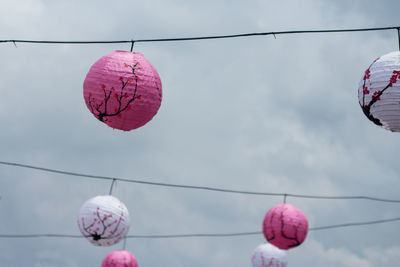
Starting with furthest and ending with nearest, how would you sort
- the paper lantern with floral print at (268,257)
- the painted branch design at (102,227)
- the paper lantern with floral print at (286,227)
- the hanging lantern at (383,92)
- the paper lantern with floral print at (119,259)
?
the paper lantern with floral print at (268,257) < the paper lantern with floral print at (119,259) < the paper lantern with floral print at (286,227) < the painted branch design at (102,227) < the hanging lantern at (383,92)

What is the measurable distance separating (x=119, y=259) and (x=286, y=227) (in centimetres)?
370

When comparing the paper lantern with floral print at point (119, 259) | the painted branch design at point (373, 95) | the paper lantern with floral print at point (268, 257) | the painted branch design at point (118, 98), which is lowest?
the painted branch design at point (118, 98)

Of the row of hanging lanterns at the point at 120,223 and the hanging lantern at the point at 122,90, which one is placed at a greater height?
the row of hanging lanterns at the point at 120,223

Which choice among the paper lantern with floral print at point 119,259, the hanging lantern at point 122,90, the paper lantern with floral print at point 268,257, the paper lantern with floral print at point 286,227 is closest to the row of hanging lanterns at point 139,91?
the hanging lantern at point 122,90

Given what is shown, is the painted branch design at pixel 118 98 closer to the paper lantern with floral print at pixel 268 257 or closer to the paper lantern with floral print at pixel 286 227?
the paper lantern with floral print at pixel 286 227

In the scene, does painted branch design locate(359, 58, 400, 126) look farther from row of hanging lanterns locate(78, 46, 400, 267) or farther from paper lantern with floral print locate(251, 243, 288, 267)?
paper lantern with floral print locate(251, 243, 288, 267)

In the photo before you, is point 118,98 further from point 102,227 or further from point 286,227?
point 286,227

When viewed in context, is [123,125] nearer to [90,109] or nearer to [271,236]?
[90,109]

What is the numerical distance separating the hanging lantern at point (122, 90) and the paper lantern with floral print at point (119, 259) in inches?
239

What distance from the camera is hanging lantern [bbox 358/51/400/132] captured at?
15.0 ft

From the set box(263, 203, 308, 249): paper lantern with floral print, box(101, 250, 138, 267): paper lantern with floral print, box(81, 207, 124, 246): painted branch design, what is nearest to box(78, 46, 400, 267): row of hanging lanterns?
box(81, 207, 124, 246): painted branch design

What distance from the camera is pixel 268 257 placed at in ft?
35.2

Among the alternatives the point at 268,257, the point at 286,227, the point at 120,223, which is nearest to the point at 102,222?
the point at 120,223

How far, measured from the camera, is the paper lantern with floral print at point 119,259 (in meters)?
Answer: 10.6
